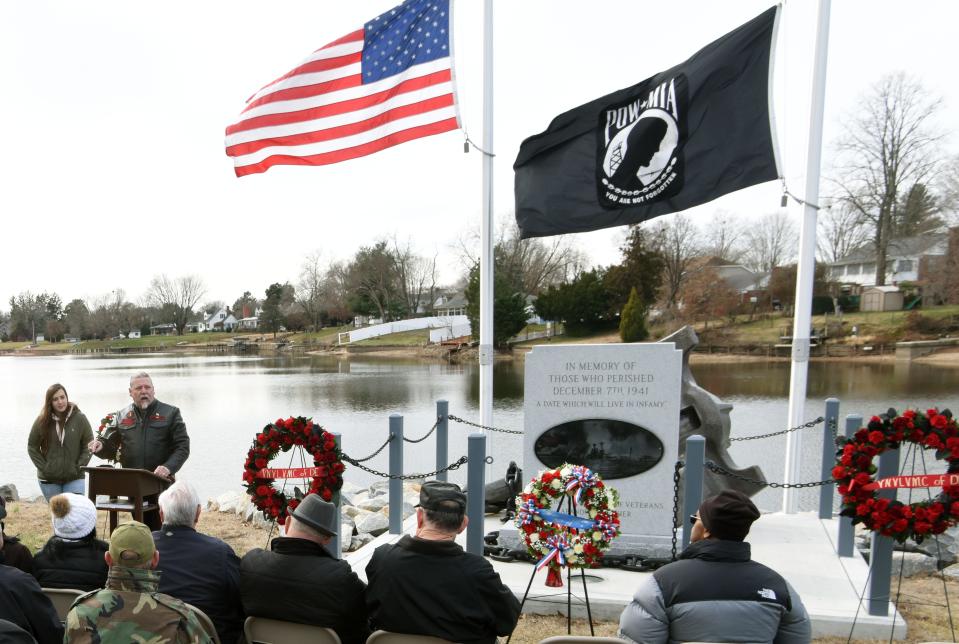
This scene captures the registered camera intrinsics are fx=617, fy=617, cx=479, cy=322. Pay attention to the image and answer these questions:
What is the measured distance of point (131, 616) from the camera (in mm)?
2234

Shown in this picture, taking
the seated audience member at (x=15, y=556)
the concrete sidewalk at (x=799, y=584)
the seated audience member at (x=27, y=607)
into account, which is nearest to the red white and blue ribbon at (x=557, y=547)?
the concrete sidewalk at (x=799, y=584)

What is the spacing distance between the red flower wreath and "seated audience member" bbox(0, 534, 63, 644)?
8.90 ft

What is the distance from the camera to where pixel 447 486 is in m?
3.21

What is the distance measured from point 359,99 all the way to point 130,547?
6.36m

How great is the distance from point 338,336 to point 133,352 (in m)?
27.9

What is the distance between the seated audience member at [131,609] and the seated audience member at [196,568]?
2.01 ft

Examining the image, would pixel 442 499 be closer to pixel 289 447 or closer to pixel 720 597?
pixel 720 597

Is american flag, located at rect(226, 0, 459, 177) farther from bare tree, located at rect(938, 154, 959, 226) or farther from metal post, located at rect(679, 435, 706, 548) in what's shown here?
bare tree, located at rect(938, 154, 959, 226)

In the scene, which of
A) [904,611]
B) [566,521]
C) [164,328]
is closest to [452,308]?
[164,328]

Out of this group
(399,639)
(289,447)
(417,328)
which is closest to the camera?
(399,639)

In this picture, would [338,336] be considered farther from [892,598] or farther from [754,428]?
[892,598]

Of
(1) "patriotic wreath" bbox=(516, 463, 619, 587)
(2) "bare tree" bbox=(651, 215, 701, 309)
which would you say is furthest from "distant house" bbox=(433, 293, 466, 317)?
(1) "patriotic wreath" bbox=(516, 463, 619, 587)

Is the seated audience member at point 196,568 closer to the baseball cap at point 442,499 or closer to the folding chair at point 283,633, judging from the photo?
the folding chair at point 283,633

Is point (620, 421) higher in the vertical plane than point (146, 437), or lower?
higher
